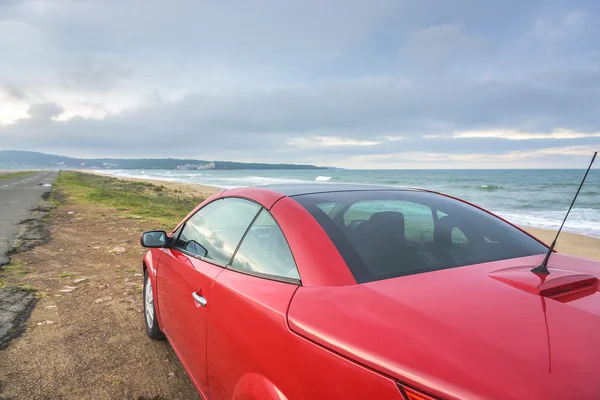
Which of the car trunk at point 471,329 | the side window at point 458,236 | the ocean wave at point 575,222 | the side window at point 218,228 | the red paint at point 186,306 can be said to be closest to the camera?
the car trunk at point 471,329

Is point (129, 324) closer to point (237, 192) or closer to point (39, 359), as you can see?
point (39, 359)

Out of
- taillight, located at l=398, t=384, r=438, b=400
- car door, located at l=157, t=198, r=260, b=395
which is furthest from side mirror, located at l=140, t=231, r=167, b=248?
taillight, located at l=398, t=384, r=438, b=400

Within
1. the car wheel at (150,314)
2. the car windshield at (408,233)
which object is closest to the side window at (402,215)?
the car windshield at (408,233)

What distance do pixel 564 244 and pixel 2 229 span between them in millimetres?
14961

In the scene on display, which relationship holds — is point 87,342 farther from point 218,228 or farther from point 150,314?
point 218,228

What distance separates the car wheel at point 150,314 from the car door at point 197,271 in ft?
1.24

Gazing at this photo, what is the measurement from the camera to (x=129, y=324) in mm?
3998

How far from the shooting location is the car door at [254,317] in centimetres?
150

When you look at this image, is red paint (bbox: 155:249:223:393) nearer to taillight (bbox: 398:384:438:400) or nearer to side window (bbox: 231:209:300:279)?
side window (bbox: 231:209:300:279)

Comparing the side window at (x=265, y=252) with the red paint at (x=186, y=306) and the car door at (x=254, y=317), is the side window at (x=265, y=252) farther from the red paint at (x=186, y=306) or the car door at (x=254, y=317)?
the red paint at (x=186, y=306)

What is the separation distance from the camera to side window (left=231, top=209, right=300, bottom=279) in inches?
71.1

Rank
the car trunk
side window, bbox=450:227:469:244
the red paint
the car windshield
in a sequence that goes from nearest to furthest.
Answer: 1. the car trunk
2. the car windshield
3. side window, bbox=450:227:469:244
4. the red paint

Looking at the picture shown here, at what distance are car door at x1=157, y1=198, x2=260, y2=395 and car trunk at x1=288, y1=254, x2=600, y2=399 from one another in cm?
87

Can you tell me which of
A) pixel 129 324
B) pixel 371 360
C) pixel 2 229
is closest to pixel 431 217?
pixel 371 360
